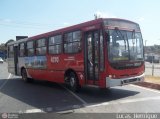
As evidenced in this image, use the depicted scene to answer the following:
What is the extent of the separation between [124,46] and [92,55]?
1404 millimetres

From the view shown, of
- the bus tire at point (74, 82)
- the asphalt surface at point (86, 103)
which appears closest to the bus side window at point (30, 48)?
the bus tire at point (74, 82)

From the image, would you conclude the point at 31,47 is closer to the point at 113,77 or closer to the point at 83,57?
the point at 83,57

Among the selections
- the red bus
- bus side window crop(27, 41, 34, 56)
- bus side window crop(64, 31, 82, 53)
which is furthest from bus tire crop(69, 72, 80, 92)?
bus side window crop(27, 41, 34, 56)

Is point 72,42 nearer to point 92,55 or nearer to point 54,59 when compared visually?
point 92,55

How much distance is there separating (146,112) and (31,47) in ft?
40.5

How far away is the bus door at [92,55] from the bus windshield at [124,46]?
709mm

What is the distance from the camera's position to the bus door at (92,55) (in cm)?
1294

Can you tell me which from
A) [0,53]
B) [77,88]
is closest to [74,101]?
[77,88]

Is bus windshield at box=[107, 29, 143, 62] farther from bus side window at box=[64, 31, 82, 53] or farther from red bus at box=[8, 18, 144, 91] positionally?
bus side window at box=[64, 31, 82, 53]

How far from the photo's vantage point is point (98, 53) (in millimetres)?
12703

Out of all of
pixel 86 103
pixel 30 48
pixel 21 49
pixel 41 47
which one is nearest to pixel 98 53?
pixel 86 103

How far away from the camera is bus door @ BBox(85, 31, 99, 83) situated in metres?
12.9

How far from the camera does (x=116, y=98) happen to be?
12.3m

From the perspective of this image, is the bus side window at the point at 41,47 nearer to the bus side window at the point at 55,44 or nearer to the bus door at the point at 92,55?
the bus side window at the point at 55,44
